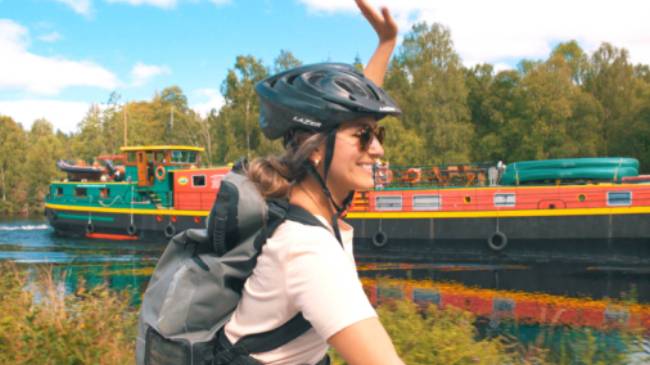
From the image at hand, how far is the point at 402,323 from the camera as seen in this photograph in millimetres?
5488

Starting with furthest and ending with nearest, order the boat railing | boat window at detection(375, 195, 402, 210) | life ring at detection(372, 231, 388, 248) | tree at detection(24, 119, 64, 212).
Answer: tree at detection(24, 119, 64, 212) → the boat railing → boat window at detection(375, 195, 402, 210) → life ring at detection(372, 231, 388, 248)

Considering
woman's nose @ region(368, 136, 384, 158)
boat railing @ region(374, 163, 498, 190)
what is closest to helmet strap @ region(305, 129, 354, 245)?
woman's nose @ region(368, 136, 384, 158)

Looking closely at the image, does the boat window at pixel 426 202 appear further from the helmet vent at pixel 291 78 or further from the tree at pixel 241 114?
the tree at pixel 241 114

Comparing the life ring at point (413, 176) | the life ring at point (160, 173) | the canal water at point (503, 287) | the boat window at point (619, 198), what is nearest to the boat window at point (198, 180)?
the life ring at point (160, 173)

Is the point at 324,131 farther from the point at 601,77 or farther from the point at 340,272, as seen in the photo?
the point at 601,77

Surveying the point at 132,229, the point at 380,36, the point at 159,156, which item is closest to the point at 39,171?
the point at 159,156

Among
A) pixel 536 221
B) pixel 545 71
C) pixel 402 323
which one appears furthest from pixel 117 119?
pixel 402 323

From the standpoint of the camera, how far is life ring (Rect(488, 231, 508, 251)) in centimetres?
2069

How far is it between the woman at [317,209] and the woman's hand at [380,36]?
0.67 metres

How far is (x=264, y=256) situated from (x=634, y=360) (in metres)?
4.76

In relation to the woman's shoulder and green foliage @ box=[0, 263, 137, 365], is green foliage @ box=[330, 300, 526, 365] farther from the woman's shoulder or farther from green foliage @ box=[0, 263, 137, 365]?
the woman's shoulder

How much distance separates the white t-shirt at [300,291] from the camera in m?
1.38

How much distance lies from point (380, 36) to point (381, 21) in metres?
0.09

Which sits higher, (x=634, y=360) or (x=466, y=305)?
(x=634, y=360)
